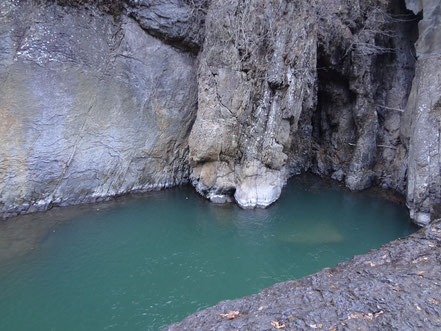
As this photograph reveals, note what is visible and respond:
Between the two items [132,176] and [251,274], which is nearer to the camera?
[251,274]

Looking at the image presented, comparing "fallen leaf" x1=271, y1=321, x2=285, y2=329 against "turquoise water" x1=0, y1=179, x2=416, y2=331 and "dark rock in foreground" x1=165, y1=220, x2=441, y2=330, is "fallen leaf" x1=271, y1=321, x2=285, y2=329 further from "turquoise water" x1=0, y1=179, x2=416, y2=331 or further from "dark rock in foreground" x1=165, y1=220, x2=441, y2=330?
"turquoise water" x1=0, y1=179, x2=416, y2=331

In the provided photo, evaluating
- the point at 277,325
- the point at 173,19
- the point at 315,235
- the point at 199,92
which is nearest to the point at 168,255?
the point at 315,235

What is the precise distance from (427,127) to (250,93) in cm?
533

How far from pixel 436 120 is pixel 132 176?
32.1ft

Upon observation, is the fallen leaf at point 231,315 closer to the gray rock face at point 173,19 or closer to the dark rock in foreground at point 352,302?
the dark rock in foreground at point 352,302

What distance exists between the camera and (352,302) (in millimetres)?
3404

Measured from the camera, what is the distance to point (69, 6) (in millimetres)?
9672

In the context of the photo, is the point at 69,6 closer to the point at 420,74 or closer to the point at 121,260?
the point at 121,260

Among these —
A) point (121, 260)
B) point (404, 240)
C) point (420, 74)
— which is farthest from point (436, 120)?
point (121, 260)

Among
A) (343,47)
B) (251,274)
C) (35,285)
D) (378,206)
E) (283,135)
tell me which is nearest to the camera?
(35,285)

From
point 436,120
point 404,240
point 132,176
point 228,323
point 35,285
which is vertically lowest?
point 35,285

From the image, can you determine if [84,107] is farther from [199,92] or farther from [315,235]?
[315,235]

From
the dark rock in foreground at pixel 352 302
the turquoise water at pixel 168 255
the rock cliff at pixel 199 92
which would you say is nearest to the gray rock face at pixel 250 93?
the rock cliff at pixel 199 92

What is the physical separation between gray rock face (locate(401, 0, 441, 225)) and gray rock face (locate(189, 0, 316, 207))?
3255mm
